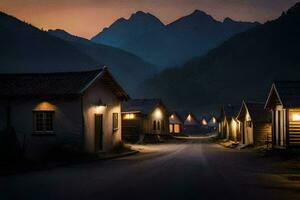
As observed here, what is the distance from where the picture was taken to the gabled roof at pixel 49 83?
1168 inches

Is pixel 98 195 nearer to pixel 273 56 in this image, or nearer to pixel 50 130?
pixel 50 130

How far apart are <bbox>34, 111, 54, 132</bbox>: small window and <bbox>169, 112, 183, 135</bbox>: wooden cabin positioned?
223 ft

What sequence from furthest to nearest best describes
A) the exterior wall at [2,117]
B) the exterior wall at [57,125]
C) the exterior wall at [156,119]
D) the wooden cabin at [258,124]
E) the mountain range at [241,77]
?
the mountain range at [241,77] → the exterior wall at [156,119] → the wooden cabin at [258,124] → the exterior wall at [2,117] → the exterior wall at [57,125]

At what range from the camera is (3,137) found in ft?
75.2

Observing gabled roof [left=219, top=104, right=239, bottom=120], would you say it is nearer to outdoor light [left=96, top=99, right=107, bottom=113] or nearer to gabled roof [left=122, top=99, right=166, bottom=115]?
gabled roof [left=122, top=99, right=166, bottom=115]

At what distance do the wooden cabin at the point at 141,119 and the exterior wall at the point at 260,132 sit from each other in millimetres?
17685

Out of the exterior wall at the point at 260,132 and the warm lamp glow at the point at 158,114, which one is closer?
the exterior wall at the point at 260,132

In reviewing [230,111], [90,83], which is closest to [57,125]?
[90,83]

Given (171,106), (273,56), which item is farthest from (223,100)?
(273,56)

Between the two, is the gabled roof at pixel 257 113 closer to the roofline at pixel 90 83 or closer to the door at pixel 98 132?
the door at pixel 98 132

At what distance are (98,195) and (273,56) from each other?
184 meters

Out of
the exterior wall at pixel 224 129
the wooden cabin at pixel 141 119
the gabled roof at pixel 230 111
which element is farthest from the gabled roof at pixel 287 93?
the exterior wall at pixel 224 129

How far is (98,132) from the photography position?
3316 centimetres

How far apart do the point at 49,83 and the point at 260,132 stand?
2355 cm
